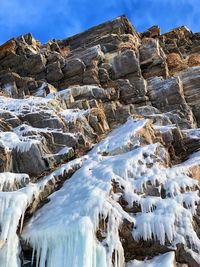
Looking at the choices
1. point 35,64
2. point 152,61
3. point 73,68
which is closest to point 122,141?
point 73,68

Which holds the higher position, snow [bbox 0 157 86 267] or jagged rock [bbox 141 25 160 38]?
jagged rock [bbox 141 25 160 38]

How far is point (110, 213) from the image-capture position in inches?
490

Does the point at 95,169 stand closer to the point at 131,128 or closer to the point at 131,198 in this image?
the point at 131,198

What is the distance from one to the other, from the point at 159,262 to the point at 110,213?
2075 millimetres

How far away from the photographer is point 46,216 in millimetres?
12664

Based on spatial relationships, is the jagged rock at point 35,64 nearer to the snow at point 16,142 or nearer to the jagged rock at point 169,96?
the jagged rock at point 169,96

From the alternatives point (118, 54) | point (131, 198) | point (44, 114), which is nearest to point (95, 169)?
point (131, 198)

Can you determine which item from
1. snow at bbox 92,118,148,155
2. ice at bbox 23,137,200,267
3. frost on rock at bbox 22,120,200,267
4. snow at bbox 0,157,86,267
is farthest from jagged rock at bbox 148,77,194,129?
snow at bbox 0,157,86,267

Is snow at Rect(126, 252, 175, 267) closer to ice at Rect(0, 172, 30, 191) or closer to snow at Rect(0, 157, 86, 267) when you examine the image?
snow at Rect(0, 157, 86, 267)

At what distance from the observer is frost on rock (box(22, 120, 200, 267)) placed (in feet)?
37.3

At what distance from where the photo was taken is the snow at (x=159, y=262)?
447 inches

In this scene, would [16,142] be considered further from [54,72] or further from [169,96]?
[54,72]

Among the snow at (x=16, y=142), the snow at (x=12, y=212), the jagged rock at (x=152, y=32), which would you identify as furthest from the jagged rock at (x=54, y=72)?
the snow at (x=12, y=212)

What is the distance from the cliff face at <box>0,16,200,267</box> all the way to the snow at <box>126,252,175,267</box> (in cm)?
3
